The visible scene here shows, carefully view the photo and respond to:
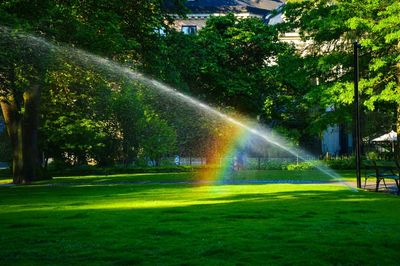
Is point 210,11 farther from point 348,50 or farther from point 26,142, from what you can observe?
point 26,142

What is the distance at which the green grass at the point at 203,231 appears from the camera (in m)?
8.28

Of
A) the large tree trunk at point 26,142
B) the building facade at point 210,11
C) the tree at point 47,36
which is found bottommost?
the large tree trunk at point 26,142

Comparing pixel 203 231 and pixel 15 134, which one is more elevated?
pixel 15 134

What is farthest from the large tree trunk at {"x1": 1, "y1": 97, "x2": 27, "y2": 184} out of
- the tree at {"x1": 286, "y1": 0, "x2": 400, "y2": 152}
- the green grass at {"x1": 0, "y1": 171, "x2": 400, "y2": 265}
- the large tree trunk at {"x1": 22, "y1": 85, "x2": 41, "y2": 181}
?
the tree at {"x1": 286, "y1": 0, "x2": 400, "y2": 152}

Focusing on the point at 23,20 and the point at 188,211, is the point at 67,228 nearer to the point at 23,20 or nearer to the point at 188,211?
the point at 188,211

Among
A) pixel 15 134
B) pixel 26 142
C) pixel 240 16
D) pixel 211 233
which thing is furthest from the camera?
pixel 240 16

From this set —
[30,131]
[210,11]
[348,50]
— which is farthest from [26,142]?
[210,11]

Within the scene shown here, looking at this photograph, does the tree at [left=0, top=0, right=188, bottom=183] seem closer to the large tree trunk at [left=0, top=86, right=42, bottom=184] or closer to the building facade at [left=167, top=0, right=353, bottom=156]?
the large tree trunk at [left=0, top=86, right=42, bottom=184]

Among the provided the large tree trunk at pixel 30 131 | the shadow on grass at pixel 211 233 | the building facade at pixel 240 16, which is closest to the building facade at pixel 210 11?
the building facade at pixel 240 16

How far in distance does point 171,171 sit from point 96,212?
28.2 m

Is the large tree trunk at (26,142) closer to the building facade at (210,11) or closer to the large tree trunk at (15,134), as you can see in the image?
the large tree trunk at (15,134)

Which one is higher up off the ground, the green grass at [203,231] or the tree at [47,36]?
the tree at [47,36]

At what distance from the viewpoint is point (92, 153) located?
4812 cm

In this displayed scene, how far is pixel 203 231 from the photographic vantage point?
35.1ft
